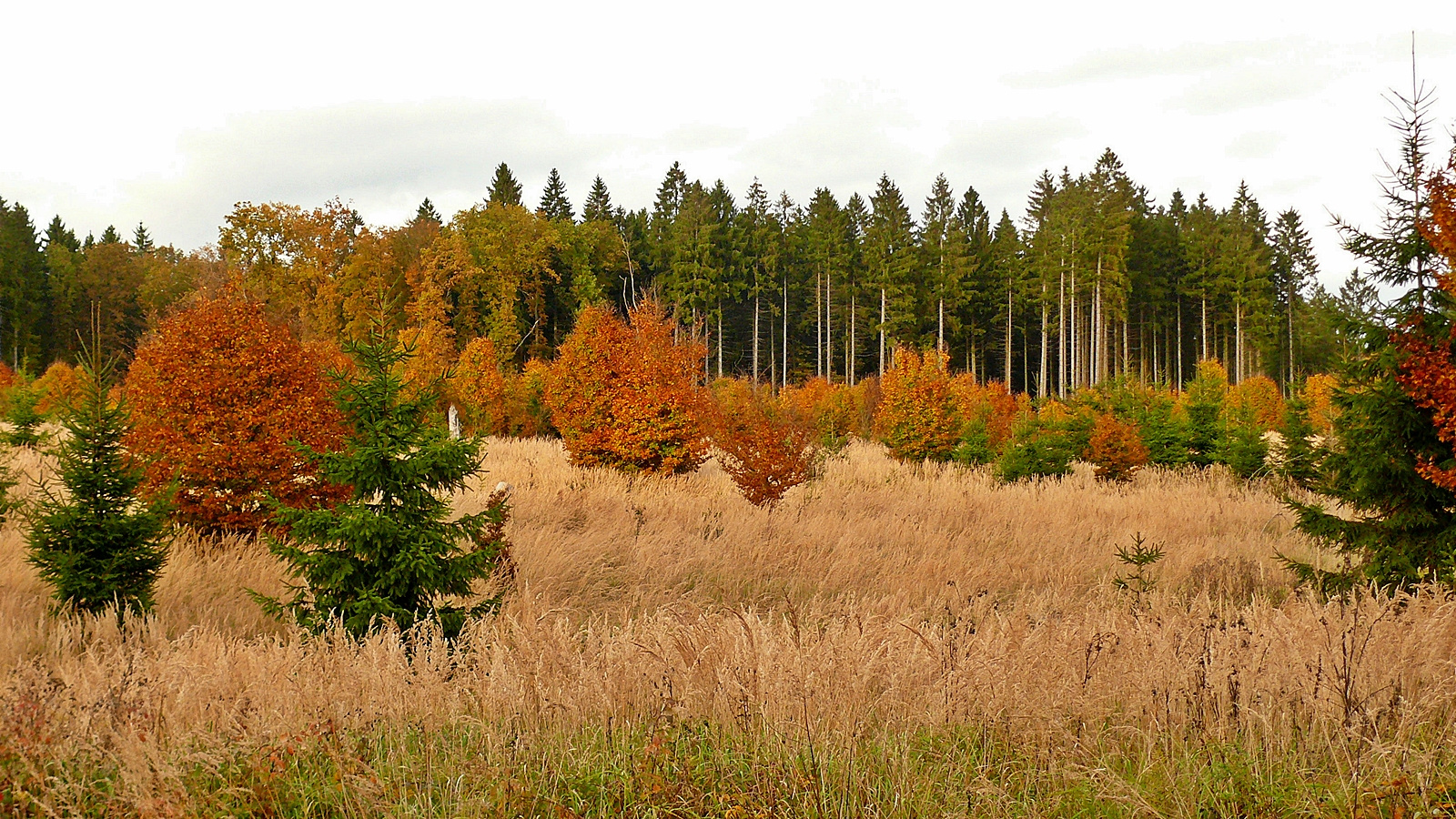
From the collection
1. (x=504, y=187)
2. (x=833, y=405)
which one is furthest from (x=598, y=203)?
(x=833, y=405)

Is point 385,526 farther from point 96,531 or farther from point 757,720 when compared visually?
point 96,531

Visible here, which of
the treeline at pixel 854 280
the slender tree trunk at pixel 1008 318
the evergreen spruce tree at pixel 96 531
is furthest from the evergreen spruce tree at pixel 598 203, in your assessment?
the evergreen spruce tree at pixel 96 531

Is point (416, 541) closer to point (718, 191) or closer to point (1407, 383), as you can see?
point (1407, 383)

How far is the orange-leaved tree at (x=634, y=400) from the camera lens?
56.9 feet

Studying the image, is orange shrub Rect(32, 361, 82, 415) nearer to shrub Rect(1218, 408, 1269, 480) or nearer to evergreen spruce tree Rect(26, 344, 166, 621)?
evergreen spruce tree Rect(26, 344, 166, 621)

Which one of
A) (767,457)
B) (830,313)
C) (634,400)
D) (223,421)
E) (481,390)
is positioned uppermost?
(830,313)

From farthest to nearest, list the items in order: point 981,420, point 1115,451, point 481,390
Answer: point 481,390
point 981,420
point 1115,451

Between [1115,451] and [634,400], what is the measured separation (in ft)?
34.2

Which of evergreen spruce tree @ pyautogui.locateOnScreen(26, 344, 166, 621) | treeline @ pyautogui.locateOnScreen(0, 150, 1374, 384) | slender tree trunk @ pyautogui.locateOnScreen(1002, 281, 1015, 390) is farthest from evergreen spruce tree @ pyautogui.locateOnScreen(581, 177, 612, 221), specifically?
evergreen spruce tree @ pyautogui.locateOnScreen(26, 344, 166, 621)

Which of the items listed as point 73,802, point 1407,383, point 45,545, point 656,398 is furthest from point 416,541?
point 656,398

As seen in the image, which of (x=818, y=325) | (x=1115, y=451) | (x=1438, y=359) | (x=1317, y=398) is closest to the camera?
(x=1438, y=359)

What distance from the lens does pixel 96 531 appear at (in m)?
6.89

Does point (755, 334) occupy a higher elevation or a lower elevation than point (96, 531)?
higher

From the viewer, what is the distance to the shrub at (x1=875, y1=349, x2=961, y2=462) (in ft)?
70.7
